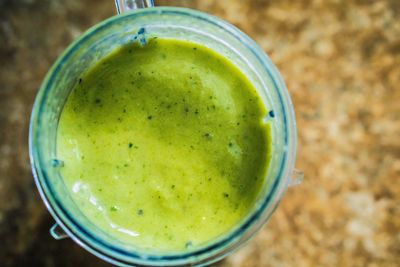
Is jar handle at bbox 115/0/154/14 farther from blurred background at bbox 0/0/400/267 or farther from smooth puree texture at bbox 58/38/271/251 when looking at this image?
blurred background at bbox 0/0/400/267

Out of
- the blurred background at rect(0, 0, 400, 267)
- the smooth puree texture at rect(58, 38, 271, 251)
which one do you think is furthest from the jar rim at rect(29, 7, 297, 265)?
the blurred background at rect(0, 0, 400, 267)

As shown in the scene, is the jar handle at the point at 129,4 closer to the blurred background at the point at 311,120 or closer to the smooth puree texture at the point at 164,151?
the smooth puree texture at the point at 164,151

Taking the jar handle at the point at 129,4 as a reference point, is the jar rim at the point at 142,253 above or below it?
below

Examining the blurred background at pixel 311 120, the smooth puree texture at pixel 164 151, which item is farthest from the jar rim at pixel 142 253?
the blurred background at pixel 311 120

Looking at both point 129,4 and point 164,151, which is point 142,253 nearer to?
point 164,151

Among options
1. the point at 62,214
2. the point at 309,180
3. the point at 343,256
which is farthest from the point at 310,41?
the point at 62,214

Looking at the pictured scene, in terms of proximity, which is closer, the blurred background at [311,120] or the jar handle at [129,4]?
the jar handle at [129,4]
